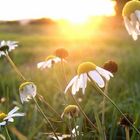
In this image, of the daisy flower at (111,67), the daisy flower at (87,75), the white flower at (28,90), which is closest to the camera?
the daisy flower at (87,75)

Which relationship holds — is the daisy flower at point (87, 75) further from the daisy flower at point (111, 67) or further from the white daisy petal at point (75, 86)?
the daisy flower at point (111, 67)

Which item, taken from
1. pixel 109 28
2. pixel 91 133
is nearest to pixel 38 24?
pixel 109 28

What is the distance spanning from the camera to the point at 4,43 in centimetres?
248

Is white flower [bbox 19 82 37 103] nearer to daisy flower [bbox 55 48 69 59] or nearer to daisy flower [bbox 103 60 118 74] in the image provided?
daisy flower [bbox 103 60 118 74]

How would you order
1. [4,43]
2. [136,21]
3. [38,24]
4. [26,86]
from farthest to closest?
1. [38,24]
2. [4,43]
3. [26,86]
4. [136,21]

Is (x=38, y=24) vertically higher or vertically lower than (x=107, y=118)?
higher

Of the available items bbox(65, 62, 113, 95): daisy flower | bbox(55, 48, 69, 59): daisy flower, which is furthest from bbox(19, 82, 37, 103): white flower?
bbox(55, 48, 69, 59): daisy flower

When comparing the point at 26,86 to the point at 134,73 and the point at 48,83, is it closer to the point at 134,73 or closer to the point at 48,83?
the point at 48,83

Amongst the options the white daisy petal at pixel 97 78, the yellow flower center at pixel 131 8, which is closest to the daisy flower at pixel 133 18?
the yellow flower center at pixel 131 8

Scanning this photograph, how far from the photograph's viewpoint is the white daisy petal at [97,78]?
57.2 inches

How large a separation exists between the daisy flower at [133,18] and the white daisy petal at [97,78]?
173mm

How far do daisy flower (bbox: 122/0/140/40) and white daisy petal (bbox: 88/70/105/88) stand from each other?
0.17 meters

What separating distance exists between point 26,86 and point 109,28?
1492 inches

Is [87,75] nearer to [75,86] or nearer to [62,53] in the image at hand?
[75,86]
